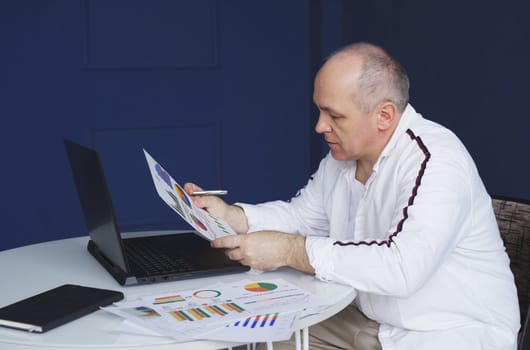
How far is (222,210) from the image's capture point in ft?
6.65

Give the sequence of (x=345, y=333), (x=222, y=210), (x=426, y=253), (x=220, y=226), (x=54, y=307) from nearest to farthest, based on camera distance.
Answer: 1. (x=54, y=307)
2. (x=426, y=253)
3. (x=220, y=226)
4. (x=345, y=333)
5. (x=222, y=210)

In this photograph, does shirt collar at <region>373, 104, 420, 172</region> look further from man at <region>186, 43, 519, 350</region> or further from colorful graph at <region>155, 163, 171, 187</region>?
colorful graph at <region>155, 163, 171, 187</region>

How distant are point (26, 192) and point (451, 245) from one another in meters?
2.17

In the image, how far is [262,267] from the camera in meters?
1.65

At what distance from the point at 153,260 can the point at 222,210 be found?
336 millimetres

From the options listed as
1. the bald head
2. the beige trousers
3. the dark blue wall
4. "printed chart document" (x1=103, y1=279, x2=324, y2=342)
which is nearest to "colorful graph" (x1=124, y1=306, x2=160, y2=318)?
"printed chart document" (x1=103, y1=279, x2=324, y2=342)

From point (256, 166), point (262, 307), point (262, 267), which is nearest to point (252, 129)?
point (256, 166)

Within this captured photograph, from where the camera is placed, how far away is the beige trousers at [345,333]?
1.79 m

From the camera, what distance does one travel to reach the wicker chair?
196 centimetres

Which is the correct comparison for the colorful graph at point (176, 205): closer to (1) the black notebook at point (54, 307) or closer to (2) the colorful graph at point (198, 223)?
(2) the colorful graph at point (198, 223)

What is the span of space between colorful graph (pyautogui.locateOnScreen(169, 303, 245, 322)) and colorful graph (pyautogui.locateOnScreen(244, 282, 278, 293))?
0.11 meters

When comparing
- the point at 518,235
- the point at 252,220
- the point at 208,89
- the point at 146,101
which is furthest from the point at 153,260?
the point at 208,89

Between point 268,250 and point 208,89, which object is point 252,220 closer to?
point 268,250

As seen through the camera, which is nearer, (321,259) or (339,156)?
(321,259)
